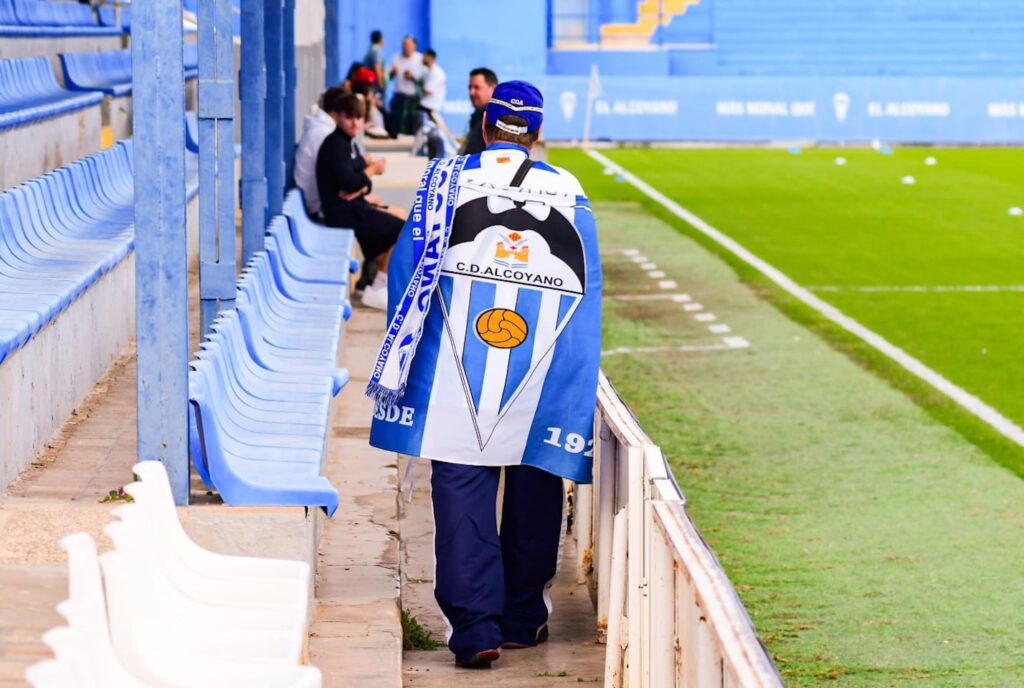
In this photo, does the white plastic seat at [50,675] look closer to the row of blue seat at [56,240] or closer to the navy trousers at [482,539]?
the navy trousers at [482,539]

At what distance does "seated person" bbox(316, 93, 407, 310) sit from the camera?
11.1m

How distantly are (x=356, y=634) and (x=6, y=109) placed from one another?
17.2ft

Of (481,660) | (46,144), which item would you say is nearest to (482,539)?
(481,660)

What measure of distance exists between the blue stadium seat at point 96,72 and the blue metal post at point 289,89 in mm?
1274

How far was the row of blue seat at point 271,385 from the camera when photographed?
4.72 meters

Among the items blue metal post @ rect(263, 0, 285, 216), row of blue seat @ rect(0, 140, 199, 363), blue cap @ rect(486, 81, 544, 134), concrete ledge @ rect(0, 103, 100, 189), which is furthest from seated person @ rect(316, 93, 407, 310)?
blue cap @ rect(486, 81, 544, 134)

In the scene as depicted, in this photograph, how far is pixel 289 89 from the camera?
13328mm

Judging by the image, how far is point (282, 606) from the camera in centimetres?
394

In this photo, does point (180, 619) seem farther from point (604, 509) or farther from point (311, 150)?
point (311, 150)

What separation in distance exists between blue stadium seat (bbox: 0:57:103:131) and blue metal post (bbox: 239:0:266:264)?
3.92 feet

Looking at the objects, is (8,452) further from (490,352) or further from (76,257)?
(76,257)

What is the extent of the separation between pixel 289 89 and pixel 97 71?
1.68 meters

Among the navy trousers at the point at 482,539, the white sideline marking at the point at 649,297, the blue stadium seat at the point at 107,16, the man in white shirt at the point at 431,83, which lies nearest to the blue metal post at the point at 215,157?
the navy trousers at the point at 482,539

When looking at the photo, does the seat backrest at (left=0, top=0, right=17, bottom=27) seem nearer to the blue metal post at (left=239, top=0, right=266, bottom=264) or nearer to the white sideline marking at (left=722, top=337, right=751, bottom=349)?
the blue metal post at (left=239, top=0, right=266, bottom=264)
